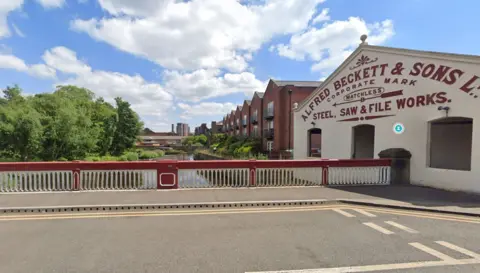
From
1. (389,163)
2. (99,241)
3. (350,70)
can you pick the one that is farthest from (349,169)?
(99,241)

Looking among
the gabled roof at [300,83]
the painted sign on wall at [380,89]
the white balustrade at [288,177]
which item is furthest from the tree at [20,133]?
the gabled roof at [300,83]

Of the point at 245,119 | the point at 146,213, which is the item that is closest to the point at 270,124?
the point at 245,119

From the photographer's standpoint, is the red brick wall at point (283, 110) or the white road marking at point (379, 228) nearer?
the white road marking at point (379, 228)

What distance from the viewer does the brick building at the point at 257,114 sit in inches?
1708

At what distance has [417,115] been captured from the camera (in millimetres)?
10227

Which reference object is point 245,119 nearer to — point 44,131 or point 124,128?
point 124,128

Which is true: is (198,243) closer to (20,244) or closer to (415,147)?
(20,244)

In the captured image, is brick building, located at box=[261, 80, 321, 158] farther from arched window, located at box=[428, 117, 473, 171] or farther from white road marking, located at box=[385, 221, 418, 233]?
white road marking, located at box=[385, 221, 418, 233]

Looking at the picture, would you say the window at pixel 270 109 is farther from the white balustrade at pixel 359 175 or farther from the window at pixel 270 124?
the white balustrade at pixel 359 175

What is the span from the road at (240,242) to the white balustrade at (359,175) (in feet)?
11.2

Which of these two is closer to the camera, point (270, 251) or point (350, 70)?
point (270, 251)

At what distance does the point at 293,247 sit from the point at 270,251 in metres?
0.45

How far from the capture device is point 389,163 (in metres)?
10.6

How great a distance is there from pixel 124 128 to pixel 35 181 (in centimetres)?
4008
